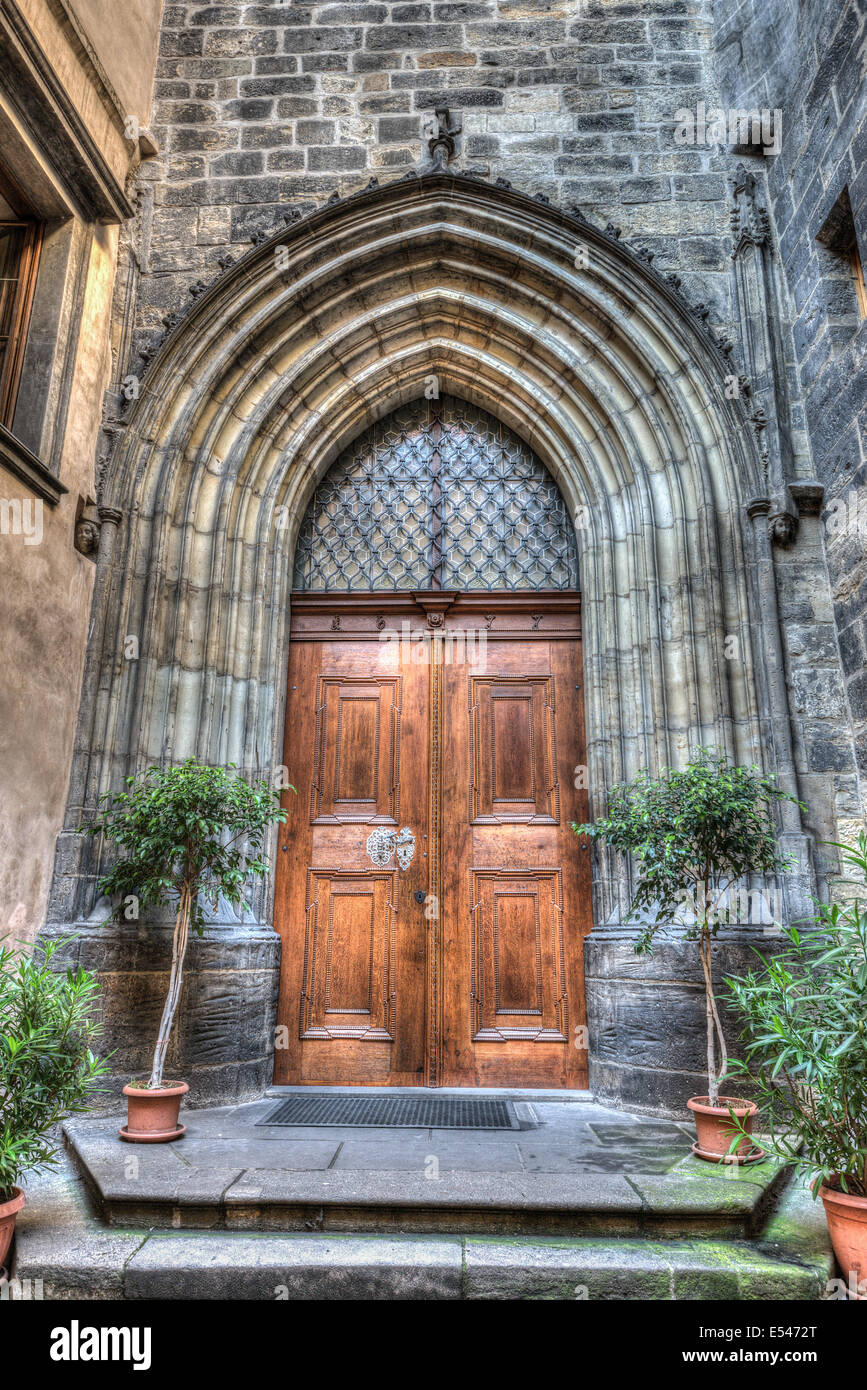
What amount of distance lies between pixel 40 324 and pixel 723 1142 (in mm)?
5508

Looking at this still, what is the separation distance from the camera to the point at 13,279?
17.2ft

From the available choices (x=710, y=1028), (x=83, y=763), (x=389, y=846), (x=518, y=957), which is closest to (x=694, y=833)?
(x=710, y=1028)

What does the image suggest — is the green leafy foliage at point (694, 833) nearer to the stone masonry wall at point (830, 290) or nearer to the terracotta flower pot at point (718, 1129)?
the terracotta flower pot at point (718, 1129)

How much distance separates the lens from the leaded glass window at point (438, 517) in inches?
231

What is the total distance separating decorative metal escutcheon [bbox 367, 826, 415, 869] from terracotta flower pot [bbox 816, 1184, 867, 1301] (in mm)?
2974

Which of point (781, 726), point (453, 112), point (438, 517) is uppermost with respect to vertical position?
point (453, 112)

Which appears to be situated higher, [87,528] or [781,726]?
[87,528]

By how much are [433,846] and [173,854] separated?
1.82 metres

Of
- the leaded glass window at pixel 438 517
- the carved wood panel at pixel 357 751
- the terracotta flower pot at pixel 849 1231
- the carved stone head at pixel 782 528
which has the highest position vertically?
the leaded glass window at pixel 438 517

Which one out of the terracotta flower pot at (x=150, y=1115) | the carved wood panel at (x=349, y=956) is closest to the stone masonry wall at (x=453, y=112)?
the carved wood panel at (x=349, y=956)

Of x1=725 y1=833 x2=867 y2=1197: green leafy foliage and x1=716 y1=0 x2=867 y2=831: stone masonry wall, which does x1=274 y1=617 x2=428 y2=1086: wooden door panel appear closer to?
x1=716 y1=0 x2=867 y2=831: stone masonry wall

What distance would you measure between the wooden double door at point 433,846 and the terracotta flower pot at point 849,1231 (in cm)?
230

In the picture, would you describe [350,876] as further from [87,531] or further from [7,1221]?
[7,1221]

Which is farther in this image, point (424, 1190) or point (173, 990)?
point (173, 990)
